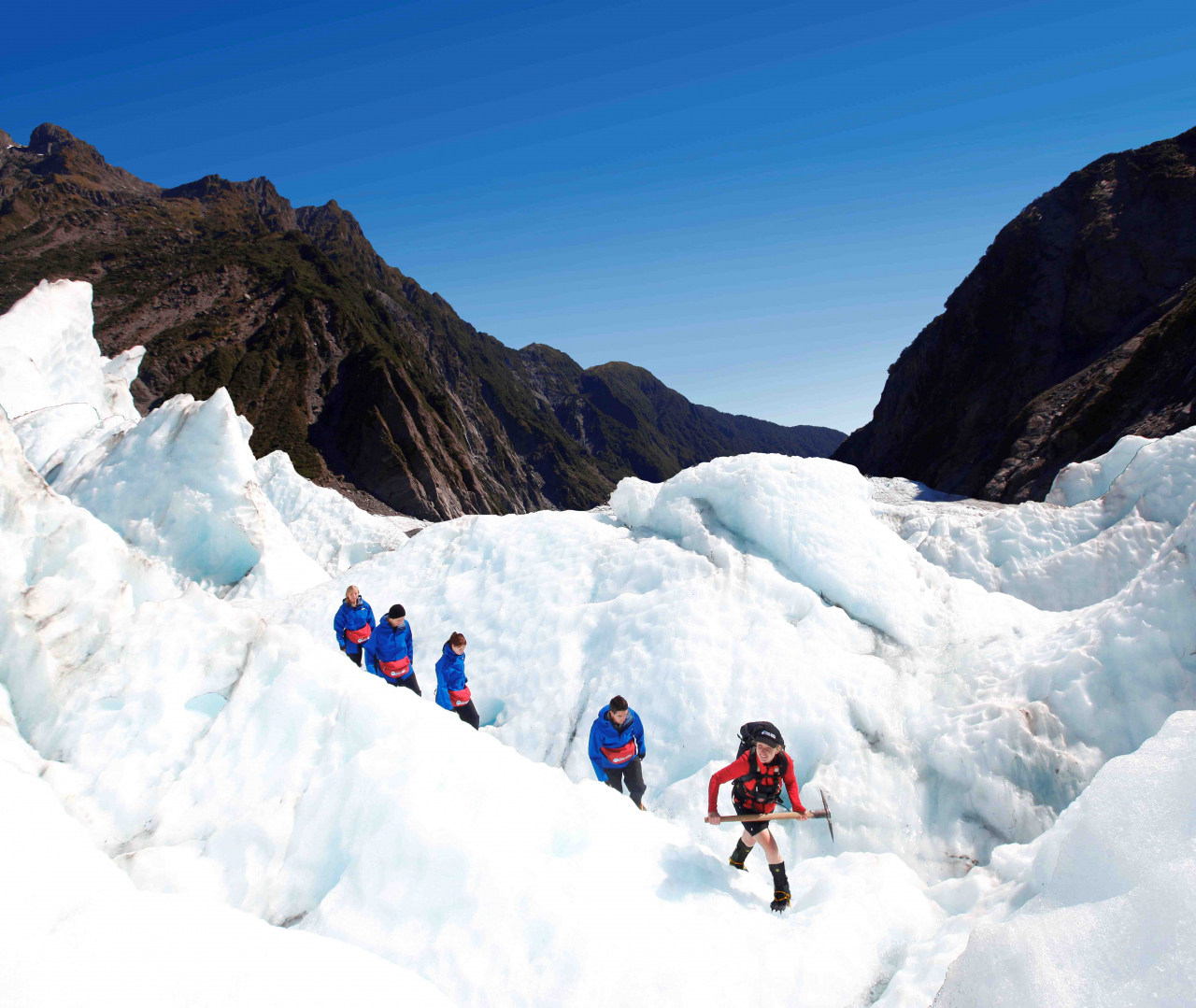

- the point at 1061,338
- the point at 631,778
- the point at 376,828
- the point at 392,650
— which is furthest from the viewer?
the point at 1061,338

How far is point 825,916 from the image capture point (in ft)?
17.2

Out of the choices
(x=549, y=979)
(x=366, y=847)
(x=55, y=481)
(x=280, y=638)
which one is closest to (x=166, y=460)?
(x=55, y=481)

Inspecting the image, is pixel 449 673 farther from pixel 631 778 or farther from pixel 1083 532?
pixel 1083 532

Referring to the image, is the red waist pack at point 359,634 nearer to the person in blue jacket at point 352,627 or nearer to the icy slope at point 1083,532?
the person in blue jacket at point 352,627

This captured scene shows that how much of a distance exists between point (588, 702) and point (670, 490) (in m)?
4.79

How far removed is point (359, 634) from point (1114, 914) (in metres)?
9.68

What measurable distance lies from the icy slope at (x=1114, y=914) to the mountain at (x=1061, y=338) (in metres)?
37.7

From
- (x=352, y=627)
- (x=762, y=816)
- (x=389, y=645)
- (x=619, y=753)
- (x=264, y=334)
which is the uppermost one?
(x=264, y=334)

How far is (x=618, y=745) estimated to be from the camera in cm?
752

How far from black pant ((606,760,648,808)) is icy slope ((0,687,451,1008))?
3645mm

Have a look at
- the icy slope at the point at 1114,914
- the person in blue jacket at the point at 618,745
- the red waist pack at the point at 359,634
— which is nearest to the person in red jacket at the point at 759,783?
the person in blue jacket at the point at 618,745

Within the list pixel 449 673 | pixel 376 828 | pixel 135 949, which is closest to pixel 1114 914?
pixel 376 828

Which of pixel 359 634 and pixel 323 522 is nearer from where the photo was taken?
pixel 359 634

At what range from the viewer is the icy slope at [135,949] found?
3.53m
